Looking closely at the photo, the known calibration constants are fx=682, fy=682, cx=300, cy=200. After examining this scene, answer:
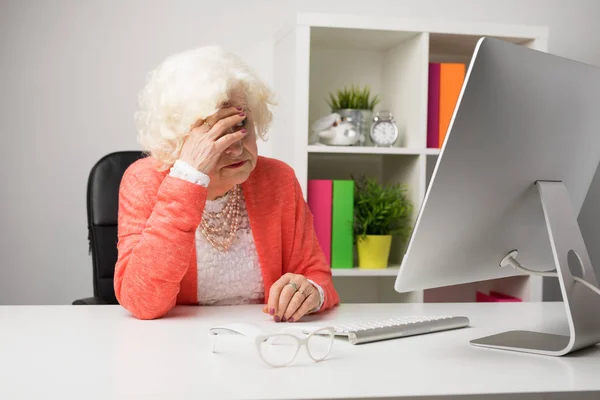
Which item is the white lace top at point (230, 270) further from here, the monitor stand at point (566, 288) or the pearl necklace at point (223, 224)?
the monitor stand at point (566, 288)

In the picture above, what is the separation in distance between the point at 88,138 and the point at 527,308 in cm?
176

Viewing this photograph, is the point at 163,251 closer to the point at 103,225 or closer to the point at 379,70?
the point at 103,225

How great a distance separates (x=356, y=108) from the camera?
8.58ft

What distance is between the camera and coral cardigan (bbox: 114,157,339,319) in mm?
1452

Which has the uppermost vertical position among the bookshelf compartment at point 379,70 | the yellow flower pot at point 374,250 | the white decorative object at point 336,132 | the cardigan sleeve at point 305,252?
the bookshelf compartment at point 379,70

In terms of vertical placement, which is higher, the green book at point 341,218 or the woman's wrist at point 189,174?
the woman's wrist at point 189,174

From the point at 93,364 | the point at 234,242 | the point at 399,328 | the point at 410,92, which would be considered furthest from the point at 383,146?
the point at 93,364

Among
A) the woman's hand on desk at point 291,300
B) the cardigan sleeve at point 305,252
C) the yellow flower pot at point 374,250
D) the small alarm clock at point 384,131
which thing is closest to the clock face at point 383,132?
the small alarm clock at point 384,131

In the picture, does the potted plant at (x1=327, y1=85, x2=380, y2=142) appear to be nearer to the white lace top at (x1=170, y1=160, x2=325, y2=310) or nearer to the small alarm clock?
the small alarm clock

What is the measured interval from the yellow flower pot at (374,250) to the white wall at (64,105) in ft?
3.18

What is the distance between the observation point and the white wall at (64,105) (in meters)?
2.58

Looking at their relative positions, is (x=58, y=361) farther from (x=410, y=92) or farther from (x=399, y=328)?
(x=410, y=92)

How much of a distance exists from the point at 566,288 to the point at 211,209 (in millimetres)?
906

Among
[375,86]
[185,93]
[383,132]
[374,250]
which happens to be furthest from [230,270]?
[375,86]
